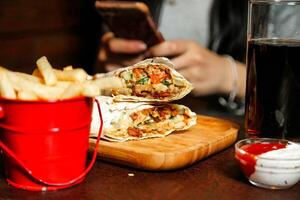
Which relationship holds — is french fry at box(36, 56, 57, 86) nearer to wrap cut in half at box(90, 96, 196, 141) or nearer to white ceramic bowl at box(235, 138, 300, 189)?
wrap cut in half at box(90, 96, 196, 141)

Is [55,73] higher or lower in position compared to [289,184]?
higher

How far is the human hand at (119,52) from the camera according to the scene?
2.19 metres

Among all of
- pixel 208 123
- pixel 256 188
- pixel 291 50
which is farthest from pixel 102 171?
pixel 291 50

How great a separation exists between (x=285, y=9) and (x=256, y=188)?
56cm

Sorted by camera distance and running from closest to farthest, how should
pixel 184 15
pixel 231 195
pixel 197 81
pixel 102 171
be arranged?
1. pixel 231 195
2. pixel 102 171
3. pixel 197 81
4. pixel 184 15

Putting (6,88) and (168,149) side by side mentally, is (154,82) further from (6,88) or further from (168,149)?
(6,88)

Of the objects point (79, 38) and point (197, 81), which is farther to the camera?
point (79, 38)

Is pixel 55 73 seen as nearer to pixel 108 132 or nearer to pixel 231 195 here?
pixel 108 132

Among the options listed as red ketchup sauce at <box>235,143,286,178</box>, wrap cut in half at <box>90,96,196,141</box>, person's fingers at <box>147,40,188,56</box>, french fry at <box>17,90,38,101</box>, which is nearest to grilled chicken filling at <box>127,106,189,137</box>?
wrap cut in half at <box>90,96,196,141</box>

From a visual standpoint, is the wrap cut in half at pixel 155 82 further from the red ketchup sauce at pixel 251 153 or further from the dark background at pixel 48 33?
the dark background at pixel 48 33

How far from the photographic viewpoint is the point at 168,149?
1234 millimetres

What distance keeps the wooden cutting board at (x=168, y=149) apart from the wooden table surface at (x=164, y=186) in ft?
0.07

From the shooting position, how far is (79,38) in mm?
3469

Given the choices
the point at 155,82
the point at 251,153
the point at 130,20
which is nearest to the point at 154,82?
the point at 155,82
